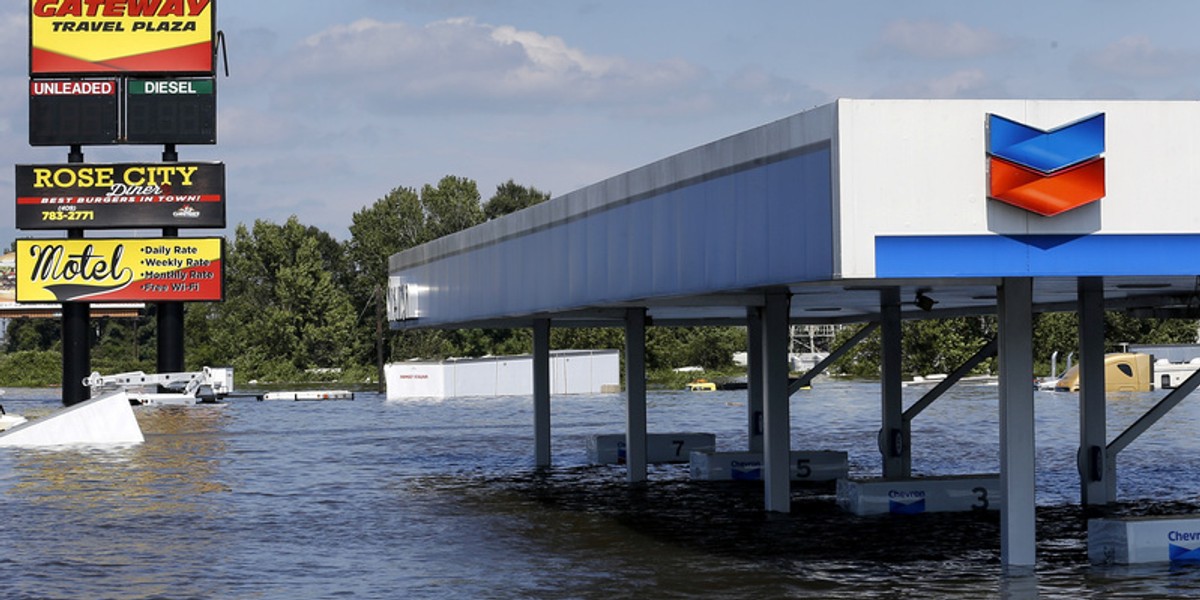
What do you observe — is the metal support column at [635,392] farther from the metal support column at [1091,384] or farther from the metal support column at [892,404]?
the metal support column at [1091,384]

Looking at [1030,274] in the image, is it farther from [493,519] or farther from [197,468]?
[197,468]

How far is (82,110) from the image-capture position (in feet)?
243

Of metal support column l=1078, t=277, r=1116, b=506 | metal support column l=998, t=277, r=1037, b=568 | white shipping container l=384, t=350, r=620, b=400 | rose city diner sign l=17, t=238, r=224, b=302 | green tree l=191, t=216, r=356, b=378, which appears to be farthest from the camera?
green tree l=191, t=216, r=356, b=378

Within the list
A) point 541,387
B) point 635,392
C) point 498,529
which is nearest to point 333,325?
point 541,387

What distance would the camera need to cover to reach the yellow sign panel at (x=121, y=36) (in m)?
73.9

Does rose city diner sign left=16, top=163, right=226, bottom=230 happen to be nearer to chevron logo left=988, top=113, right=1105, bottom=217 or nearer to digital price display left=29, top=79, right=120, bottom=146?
digital price display left=29, top=79, right=120, bottom=146

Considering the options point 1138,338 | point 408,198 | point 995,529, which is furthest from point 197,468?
point 408,198

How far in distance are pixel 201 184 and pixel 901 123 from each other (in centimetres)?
6126

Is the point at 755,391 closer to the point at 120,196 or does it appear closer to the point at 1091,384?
the point at 1091,384

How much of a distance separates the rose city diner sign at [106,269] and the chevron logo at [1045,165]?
6317 cm

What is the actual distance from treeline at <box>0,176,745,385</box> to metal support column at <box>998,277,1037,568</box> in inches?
4219

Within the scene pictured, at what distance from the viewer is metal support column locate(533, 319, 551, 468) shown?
3991 cm

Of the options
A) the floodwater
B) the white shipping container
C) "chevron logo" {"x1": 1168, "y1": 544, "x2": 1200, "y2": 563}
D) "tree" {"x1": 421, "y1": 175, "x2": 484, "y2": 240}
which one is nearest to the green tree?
"tree" {"x1": 421, "y1": 175, "x2": 484, "y2": 240}

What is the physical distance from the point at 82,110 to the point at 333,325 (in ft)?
193
